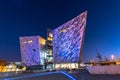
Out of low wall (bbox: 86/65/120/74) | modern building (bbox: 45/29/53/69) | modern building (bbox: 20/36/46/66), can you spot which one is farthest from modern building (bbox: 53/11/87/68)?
low wall (bbox: 86/65/120/74)

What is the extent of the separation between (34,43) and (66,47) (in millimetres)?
24161

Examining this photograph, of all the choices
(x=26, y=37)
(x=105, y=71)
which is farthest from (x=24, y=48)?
(x=105, y=71)

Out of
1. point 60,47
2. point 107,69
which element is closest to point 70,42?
point 60,47

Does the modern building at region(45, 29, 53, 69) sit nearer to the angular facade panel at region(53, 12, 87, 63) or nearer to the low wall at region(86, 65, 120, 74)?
the angular facade panel at region(53, 12, 87, 63)

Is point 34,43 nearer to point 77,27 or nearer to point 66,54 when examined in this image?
point 66,54

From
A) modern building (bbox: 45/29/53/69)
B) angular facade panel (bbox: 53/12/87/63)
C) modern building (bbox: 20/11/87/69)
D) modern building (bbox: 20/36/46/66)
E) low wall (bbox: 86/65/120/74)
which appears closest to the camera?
low wall (bbox: 86/65/120/74)

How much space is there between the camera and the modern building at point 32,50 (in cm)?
13150

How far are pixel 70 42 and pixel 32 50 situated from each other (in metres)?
29.4

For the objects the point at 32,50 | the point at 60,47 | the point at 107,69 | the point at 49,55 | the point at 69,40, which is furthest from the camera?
the point at 49,55

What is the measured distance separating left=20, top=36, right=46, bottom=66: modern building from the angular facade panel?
12.0 meters

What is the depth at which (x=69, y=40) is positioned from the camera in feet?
380

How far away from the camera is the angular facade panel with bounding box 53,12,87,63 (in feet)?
355

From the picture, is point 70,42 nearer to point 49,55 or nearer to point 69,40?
point 69,40

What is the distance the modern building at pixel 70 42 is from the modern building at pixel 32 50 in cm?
1197
